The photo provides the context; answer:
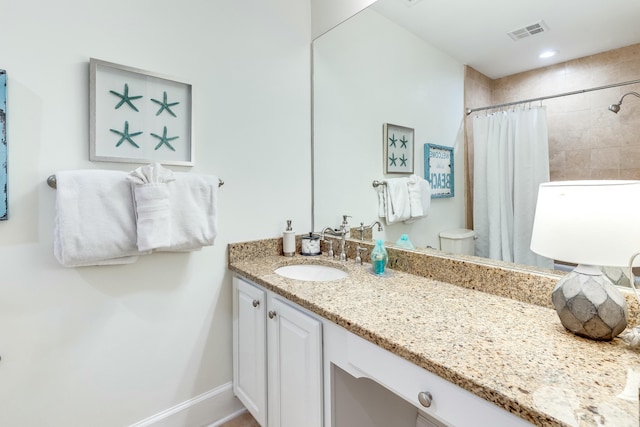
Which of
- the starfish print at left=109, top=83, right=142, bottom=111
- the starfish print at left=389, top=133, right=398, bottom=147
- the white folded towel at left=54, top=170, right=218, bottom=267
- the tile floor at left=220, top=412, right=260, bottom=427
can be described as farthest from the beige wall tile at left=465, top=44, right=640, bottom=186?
the tile floor at left=220, top=412, right=260, bottom=427

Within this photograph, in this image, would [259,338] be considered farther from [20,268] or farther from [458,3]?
[458,3]

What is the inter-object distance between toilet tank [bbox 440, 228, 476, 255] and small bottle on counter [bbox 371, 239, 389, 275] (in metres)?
0.26

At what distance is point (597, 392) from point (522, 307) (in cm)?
45

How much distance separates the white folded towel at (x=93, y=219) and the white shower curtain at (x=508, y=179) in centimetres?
137

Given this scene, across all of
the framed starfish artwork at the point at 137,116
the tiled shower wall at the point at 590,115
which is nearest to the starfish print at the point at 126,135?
the framed starfish artwork at the point at 137,116

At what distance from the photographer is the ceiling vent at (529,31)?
→ 1.04 metres

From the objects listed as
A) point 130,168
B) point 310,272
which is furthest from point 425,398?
point 130,168

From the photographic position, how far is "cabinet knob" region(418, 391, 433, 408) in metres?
0.75

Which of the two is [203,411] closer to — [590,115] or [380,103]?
[380,103]

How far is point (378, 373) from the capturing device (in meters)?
0.88

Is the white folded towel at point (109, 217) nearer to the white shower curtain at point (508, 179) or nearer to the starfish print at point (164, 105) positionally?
the starfish print at point (164, 105)

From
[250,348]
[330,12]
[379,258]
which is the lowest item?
[250,348]

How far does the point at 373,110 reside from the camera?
67.4 inches

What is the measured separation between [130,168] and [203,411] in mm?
1218
